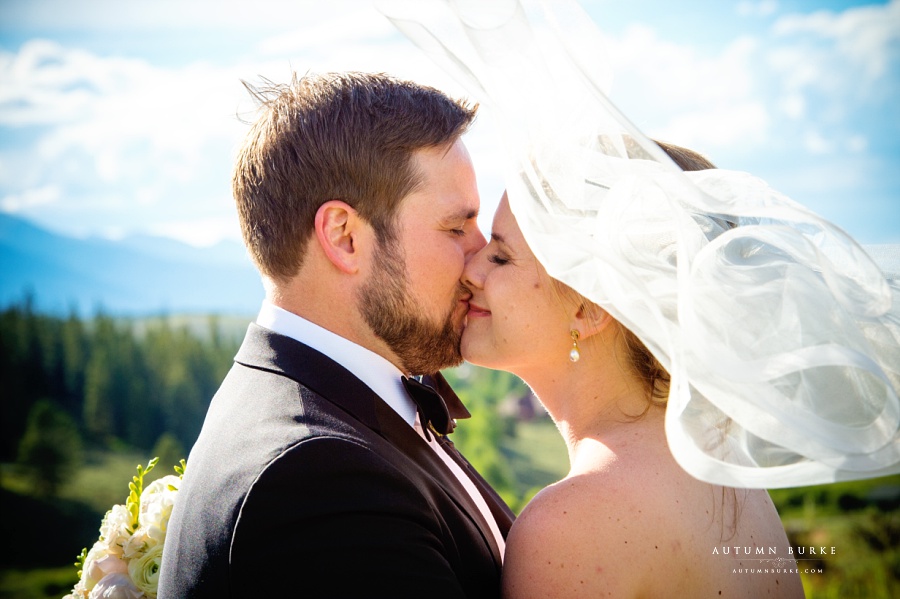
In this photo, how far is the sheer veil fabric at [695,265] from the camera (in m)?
2.04

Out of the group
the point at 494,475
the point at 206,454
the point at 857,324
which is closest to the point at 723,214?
the point at 857,324

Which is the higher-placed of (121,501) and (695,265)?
(695,265)

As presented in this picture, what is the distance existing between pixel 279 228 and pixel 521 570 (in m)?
1.58

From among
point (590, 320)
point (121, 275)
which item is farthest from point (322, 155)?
point (121, 275)

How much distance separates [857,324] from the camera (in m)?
2.31

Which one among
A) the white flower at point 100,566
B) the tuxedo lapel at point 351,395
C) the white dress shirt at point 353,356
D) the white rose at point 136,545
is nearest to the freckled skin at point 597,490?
the tuxedo lapel at point 351,395

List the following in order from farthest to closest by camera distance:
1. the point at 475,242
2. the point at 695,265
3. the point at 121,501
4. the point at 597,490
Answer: the point at 121,501, the point at 475,242, the point at 597,490, the point at 695,265

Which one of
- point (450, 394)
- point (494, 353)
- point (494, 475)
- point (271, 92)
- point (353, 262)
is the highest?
point (271, 92)

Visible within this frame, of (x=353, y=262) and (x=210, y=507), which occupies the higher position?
(x=353, y=262)

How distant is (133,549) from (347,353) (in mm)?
1126

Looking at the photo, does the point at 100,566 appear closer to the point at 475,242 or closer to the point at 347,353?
the point at 347,353

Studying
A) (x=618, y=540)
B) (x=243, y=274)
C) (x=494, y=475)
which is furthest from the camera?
(x=243, y=274)

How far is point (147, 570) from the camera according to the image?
9.05 feet

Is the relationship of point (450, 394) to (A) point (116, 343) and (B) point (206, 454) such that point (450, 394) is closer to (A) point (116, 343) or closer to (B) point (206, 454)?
(B) point (206, 454)
